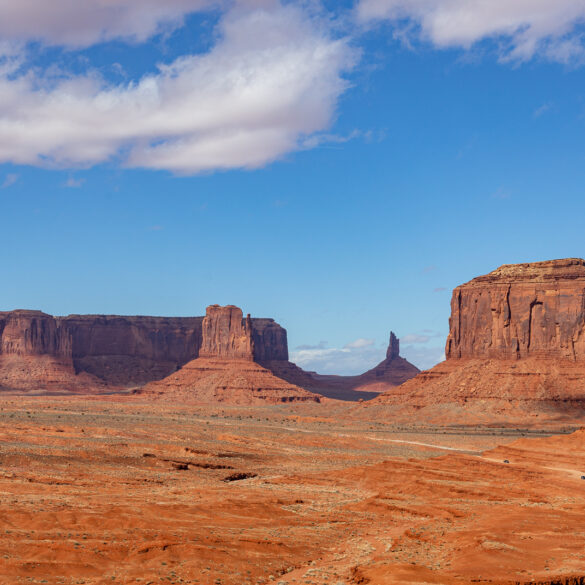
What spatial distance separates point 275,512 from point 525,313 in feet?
236

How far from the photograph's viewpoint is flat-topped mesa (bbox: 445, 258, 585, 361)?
9488 centimetres

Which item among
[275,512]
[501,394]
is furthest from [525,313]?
[275,512]

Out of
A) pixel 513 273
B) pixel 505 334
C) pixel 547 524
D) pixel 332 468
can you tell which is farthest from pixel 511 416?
pixel 547 524

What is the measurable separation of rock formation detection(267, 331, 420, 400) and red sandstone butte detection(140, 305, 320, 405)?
25.6m

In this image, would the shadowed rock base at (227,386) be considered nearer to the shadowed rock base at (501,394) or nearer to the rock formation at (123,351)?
the rock formation at (123,351)

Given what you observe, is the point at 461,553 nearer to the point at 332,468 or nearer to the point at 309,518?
the point at 309,518

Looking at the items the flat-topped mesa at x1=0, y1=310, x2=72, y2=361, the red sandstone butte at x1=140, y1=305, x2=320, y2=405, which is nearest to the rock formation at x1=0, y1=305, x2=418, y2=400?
the flat-topped mesa at x1=0, y1=310, x2=72, y2=361

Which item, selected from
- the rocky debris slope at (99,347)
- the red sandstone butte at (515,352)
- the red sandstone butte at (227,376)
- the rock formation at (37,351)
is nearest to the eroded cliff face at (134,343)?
the rocky debris slope at (99,347)

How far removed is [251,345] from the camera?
5773 inches

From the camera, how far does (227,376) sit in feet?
452

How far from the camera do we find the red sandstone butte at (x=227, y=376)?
132m

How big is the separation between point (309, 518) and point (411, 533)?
437 centimetres

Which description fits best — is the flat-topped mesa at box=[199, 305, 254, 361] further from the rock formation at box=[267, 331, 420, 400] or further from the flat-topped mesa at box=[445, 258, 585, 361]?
the flat-topped mesa at box=[445, 258, 585, 361]

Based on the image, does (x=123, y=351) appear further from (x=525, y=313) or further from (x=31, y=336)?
(x=525, y=313)
